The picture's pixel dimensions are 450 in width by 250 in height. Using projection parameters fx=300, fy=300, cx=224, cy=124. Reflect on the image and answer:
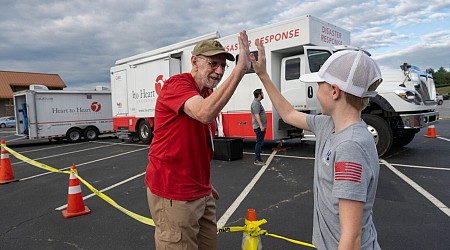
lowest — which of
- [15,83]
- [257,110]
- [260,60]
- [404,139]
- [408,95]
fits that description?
[404,139]

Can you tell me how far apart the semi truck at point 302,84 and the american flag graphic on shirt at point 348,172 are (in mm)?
6729

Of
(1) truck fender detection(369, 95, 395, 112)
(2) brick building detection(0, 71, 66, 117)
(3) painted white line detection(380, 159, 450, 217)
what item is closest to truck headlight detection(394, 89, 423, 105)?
(1) truck fender detection(369, 95, 395, 112)

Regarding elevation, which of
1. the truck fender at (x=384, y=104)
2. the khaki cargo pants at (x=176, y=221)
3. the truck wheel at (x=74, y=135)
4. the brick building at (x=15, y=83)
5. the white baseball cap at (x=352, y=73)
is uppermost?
the brick building at (x=15, y=83)

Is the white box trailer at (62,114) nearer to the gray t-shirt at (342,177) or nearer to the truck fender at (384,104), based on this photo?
the truck fender at (384,104)

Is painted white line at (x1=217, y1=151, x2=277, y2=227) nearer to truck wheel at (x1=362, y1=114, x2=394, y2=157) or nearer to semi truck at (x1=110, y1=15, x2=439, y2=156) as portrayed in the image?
semi truck at (x1=110, y1=15, x2=439, y2=156)

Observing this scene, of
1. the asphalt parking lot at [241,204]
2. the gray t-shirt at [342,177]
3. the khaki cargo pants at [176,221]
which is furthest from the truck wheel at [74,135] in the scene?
the gray t-shirt at [342,177]

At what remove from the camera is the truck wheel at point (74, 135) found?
1587 centimetres

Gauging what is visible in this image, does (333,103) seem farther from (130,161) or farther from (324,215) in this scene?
(130,161)

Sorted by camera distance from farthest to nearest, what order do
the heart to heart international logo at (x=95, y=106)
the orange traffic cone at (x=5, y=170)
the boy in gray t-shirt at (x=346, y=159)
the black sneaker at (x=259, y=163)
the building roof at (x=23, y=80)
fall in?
the building roof at (x=23, y=80) < the heart to heart international logo at (x=95, y=106) < the black sneaker at (x=259, y=163) < the orange traffic cone at (x=5, y=170) < the boy in gray t-shirt at (x=346, y=159)

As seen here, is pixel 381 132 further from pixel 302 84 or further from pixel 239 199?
pixel 239 199

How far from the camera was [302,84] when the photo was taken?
8.41 meters

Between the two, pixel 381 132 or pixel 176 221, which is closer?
pixel 176 221

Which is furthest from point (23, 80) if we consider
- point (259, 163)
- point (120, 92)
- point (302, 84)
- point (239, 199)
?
point (239, 199)

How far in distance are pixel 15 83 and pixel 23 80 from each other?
1.31 meters
